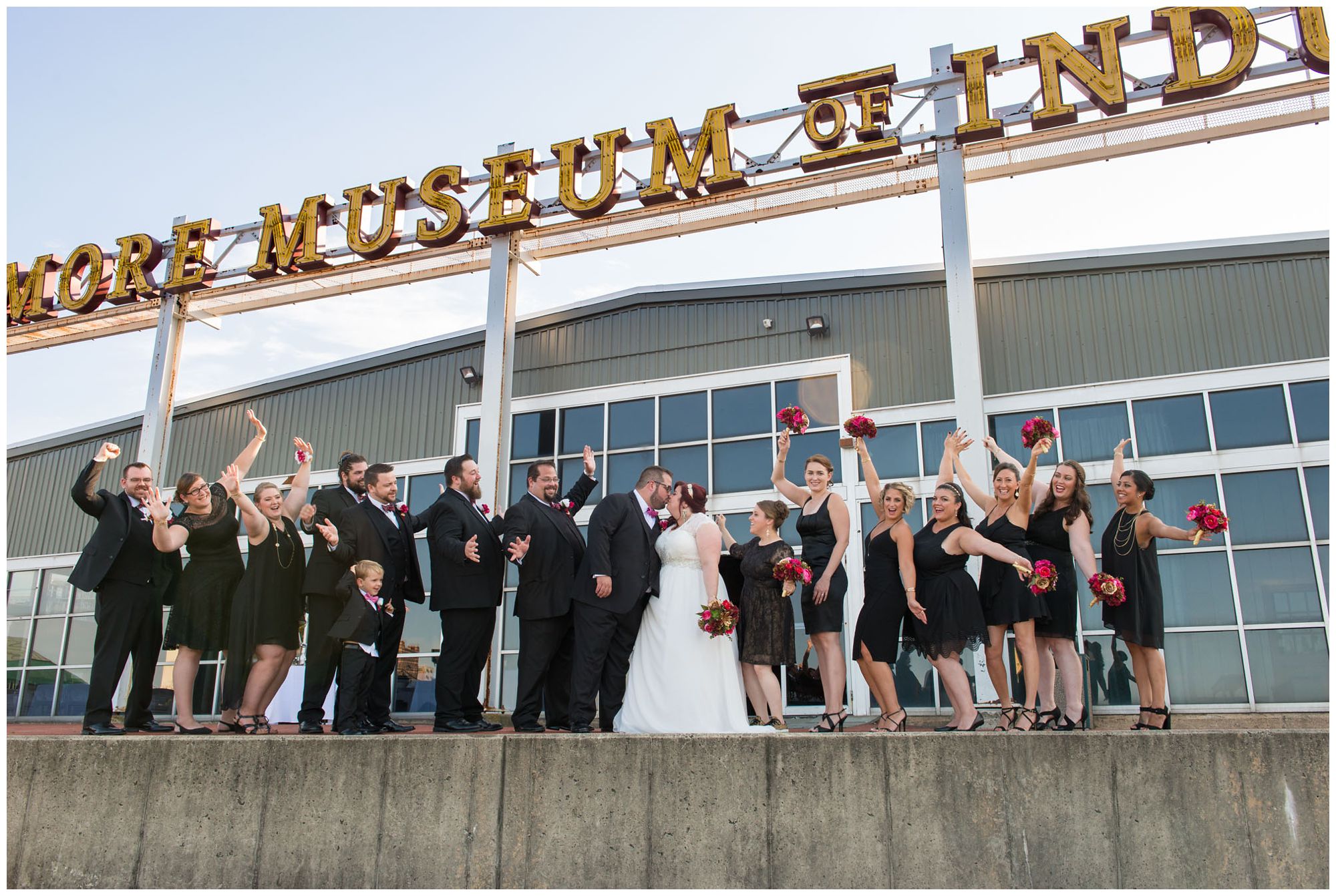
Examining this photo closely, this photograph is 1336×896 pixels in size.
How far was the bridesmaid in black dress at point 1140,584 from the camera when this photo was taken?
6.44 m

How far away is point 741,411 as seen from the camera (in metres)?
12.8

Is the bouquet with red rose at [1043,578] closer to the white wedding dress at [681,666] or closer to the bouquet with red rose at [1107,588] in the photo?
the bouquet with red rose at [1107,588]

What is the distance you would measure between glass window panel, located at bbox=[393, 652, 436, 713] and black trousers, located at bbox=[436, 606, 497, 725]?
6.57 metres

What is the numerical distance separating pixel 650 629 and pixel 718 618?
64 centimetres

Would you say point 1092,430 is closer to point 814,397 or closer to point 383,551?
point 814,397

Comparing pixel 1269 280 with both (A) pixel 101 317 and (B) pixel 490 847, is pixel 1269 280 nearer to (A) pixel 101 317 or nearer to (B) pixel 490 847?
(B) pixel 490 847

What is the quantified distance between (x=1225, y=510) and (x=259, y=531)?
969 cm

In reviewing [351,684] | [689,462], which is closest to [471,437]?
[689,462]

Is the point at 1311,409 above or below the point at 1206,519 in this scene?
above

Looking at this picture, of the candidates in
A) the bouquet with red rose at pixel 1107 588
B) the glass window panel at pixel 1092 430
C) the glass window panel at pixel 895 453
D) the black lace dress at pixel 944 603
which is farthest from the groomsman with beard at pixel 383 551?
the glass window panel at pixel 1092 430

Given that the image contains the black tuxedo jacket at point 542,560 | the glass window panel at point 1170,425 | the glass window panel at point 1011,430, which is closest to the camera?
the black tuxedo jacket at point 542,560

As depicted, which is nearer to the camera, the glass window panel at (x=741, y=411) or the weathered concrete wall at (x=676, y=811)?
the weathered concrete wall at (x=676, y=811)

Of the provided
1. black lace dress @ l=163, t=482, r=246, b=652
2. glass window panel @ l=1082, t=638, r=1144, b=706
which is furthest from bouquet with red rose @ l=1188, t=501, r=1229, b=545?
black lace dress @ l=163, t=482, r=246, b=652

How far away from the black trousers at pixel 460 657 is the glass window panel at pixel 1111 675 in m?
6.13
